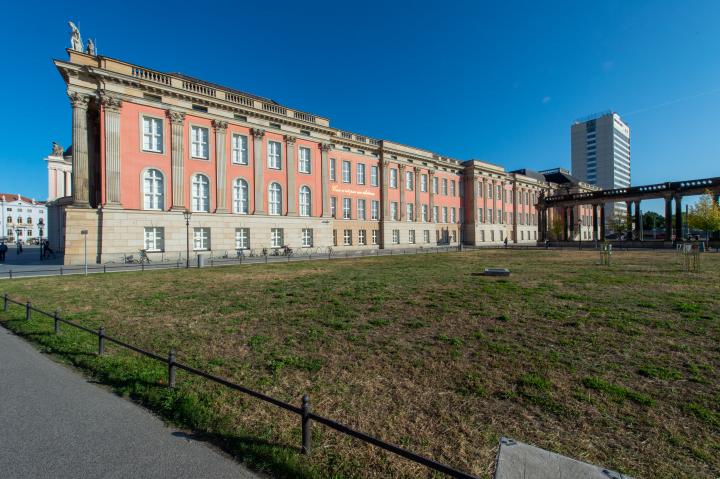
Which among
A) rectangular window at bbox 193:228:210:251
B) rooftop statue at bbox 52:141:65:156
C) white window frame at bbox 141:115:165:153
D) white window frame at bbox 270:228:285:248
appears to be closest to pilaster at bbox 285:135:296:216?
white window frame at bbox 270:228:285:248

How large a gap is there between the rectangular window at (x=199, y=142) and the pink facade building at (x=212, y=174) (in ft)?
0.31

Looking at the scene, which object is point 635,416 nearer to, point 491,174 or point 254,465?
point 254,465

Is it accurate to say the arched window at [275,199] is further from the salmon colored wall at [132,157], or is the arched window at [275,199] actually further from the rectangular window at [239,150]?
the salmon colored wall at [132,157]

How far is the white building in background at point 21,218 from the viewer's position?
103m

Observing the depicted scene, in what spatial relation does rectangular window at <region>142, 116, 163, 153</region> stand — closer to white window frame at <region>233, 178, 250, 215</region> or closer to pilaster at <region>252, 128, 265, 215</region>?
white window frame at <region>233, 178, 250, 215</region>

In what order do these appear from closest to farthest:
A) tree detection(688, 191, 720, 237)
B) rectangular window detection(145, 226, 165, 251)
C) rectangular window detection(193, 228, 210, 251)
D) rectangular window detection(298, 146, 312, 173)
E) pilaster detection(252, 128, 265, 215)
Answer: rectangular window detection(145, 226, 165, 251) < rectangular window detection(193, 228, 210, 251) < pilaster detection(252, 128, 265, 215) < rectangular window detection(298, 146, 312, 173) < tree detection(688, 191, 720, 237)

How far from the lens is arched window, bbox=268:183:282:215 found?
36.3 m

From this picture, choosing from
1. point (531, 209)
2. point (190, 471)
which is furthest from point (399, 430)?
point (531, 209)

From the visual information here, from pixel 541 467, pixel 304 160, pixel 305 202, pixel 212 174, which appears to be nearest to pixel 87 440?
pixel 541 467

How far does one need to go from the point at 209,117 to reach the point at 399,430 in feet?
114

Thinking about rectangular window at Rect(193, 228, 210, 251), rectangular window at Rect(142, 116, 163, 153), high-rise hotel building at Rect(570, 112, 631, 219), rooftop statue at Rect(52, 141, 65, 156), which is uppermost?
high-rise hotel building at Rect(570, 112, 631, 219)

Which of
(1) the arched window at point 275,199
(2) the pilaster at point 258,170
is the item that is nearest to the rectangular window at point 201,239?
(2) the pilaster at point 258,170

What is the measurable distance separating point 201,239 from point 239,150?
32.8ft

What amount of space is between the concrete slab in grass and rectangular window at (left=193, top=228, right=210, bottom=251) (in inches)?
1277
